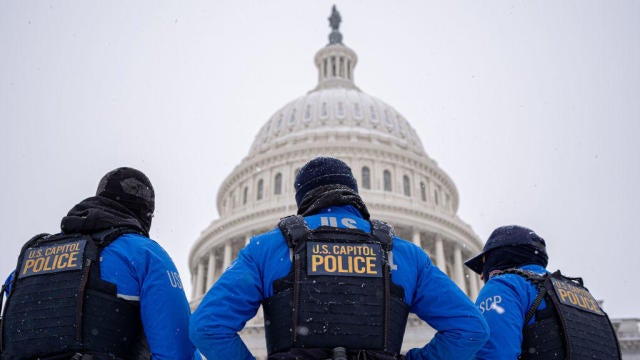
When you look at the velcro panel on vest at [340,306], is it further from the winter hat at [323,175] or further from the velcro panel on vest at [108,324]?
the velcro panel on vest at [108,324]

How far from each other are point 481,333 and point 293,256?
1320 millimetres

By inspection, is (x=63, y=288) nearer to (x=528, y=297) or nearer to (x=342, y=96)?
(x=528, y=297)

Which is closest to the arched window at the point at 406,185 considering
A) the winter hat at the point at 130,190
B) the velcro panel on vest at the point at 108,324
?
the winter hat at the point at 130,190

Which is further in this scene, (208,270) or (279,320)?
(208,270)

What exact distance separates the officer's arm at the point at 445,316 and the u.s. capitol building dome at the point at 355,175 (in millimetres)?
38594

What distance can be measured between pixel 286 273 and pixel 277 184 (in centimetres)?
4564

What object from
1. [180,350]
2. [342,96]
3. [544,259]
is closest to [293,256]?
[180,350]

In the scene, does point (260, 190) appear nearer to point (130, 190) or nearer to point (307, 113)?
A: point (307, 113)

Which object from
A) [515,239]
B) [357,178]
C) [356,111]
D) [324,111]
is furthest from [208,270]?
[515,239]

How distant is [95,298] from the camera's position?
162 inches

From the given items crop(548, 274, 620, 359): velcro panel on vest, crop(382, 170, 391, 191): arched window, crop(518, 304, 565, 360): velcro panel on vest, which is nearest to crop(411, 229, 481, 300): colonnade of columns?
crop(382, 170, 391, 191): arched window

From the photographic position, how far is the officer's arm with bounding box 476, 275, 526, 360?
4.59 m

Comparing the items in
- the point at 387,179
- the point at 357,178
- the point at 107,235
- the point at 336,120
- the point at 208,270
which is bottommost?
the point at 107,235

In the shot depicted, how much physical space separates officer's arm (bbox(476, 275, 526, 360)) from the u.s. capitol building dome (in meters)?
37.9
